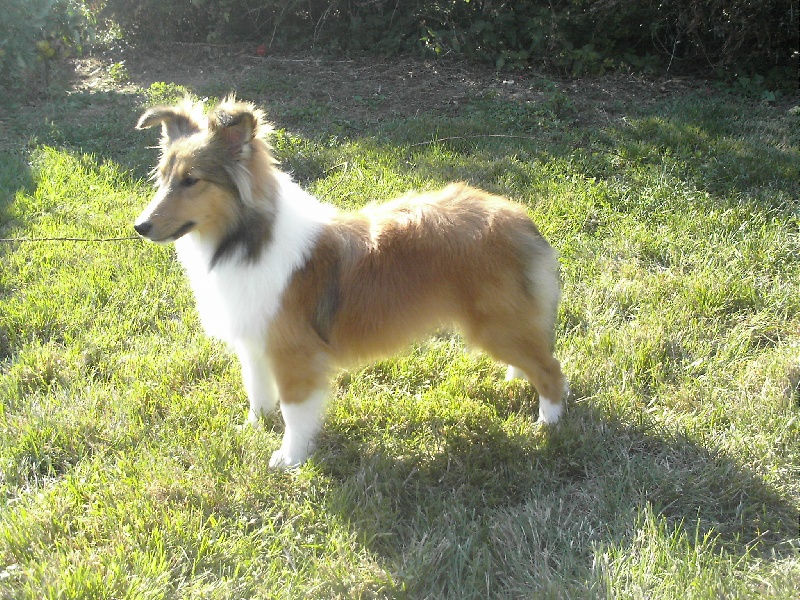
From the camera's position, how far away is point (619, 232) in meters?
4.77

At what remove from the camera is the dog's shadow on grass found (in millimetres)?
2617

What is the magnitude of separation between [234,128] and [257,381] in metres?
1.30

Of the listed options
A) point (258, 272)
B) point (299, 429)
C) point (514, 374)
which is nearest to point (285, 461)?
point (299, 429)

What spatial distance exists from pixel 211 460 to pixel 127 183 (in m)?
3.74

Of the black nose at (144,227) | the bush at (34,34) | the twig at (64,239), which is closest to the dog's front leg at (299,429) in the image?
the black nose at (144,227)

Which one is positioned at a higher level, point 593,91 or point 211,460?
point 593,91

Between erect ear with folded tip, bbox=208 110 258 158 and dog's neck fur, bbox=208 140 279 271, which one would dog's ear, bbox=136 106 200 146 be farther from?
dog's neck fur, bbox=208 140 279 271

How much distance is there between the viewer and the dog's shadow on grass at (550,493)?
262 cm

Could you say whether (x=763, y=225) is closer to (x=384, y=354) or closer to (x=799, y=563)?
(x=799, y=563)

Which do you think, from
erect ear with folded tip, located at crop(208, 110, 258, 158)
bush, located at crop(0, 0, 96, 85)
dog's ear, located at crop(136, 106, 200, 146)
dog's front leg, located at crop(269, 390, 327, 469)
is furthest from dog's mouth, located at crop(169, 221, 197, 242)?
bush, located at crop(0, 0, 96, 85)

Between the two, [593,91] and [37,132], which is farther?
[593,91]

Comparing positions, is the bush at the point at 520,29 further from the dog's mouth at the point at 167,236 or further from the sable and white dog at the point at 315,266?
the dog's mouth at the point at 167,236

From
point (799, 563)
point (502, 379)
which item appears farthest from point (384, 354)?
point (799, 563)

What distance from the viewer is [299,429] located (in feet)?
10.1
